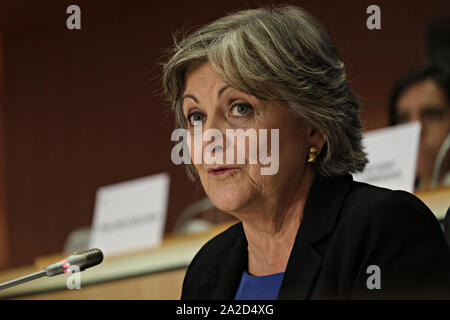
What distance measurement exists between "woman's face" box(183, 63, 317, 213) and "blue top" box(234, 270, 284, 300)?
0.16 m

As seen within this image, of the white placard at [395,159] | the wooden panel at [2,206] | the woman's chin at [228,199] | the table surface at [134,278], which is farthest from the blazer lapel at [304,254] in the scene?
the wooden panel at [2,206]

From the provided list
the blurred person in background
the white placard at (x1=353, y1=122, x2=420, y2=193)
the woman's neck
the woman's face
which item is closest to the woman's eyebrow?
the woman's face

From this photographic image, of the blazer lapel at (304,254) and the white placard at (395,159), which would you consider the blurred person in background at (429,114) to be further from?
the blazer lapel at (304,254)

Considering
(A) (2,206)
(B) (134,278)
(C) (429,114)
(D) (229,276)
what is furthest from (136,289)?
(A) (2,206)

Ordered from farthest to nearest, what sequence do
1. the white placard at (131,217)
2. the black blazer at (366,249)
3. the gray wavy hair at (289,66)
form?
1. the white placard at (131,217)
2. the gray wavy hair at (289,66)
3. the black blazer at (366,249)

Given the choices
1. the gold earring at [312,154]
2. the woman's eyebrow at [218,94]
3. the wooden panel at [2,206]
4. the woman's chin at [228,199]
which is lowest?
the wooden panel at [2,206]

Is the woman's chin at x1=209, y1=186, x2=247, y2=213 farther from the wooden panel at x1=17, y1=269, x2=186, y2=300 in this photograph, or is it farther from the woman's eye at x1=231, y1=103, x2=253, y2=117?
the wooden panel at x1=17, y1=269, x2=186, y2=300

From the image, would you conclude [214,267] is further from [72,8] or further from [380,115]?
[380,115]

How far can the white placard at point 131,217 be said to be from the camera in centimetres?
289

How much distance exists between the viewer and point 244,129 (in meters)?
1.54

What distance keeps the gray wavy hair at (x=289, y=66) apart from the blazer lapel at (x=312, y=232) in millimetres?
40

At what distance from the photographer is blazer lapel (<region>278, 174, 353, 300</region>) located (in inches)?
56.3

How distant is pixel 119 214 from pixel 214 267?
4.18ft
